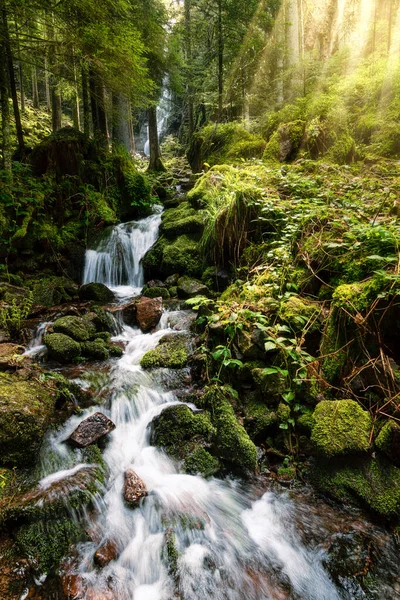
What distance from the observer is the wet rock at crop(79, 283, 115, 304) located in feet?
24.5

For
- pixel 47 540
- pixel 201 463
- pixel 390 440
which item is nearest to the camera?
pixel 47 540

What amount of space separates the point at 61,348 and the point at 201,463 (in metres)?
2.94

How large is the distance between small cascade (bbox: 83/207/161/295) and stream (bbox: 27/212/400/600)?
17.4ft

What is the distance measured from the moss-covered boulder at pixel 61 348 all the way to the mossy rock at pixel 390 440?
428 cm

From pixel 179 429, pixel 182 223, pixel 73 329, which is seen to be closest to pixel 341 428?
pixel 179 429

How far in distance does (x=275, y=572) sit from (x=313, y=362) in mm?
1847

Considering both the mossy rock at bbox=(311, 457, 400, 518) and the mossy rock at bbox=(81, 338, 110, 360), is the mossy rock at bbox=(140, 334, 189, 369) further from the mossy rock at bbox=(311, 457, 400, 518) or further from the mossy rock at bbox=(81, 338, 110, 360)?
the mossy rock at bbox=(311, 457, 400, 518)

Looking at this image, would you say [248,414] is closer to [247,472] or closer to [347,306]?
[247,472]

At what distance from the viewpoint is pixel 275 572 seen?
2.48 m

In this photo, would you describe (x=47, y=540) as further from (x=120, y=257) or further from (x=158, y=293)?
(x=120, y=257)

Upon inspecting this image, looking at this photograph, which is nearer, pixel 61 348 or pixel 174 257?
pixel 61 348

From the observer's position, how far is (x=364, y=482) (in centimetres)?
274

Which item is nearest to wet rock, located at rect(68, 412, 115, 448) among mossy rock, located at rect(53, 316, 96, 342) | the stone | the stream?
the stream

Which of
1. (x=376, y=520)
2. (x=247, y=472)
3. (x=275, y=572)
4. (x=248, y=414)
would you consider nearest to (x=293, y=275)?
(x=248, y=414)
